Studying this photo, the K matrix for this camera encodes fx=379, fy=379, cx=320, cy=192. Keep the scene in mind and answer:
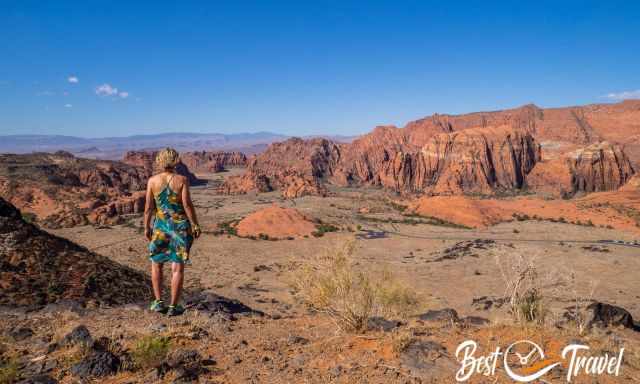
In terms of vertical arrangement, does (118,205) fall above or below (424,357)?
below

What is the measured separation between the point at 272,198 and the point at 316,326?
68.3 metres

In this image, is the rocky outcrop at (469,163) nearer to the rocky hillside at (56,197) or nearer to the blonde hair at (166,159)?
the rocky hillside at (56,197)

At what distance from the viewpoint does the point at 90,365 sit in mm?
3916

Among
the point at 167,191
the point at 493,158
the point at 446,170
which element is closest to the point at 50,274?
the point at 167,191

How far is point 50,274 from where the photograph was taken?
942 centimetres

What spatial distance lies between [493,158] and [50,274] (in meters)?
80.6

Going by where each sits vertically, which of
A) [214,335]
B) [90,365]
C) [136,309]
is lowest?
[136,309]

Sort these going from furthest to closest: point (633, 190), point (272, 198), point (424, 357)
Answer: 1. point (272, 198)
2. point (633, 190)
3. point (424, 357)

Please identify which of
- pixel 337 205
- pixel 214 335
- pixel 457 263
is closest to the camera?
pixel 214 335

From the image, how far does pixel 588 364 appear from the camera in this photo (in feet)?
13.9

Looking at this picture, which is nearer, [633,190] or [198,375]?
[198,375]

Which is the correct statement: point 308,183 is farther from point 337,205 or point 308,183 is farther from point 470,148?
point 470,148

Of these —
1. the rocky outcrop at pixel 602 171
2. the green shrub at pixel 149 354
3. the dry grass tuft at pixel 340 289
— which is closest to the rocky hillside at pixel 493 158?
the rocky outcrop at pixel 602 171

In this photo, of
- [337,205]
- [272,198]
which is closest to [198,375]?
[337,205]
